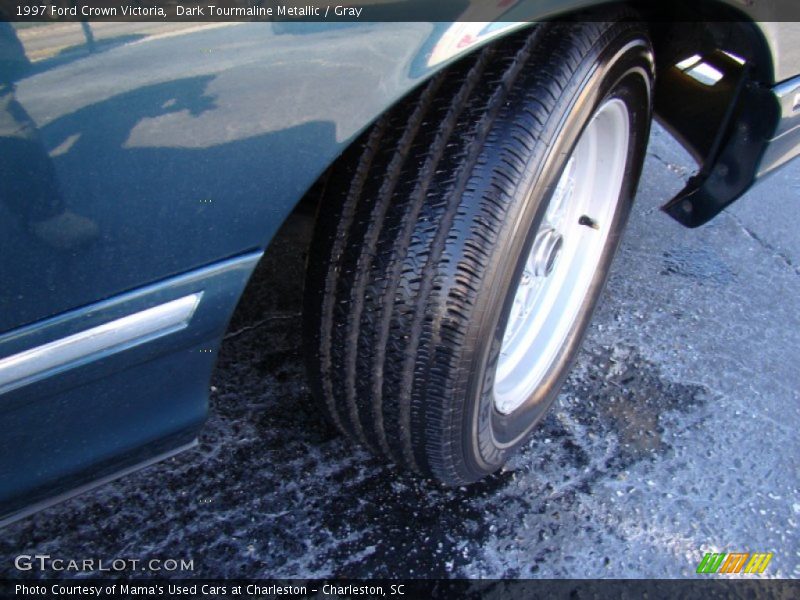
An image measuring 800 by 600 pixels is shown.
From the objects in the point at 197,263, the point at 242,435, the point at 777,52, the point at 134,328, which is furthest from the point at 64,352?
the point at 777,52

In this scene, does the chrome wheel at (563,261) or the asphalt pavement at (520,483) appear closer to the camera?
the asphalt pavement at (520,483)

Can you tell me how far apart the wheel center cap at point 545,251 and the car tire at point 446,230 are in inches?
14.0

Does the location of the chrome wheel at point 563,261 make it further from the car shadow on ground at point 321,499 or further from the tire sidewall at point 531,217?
the car shadow on ground at point 321,499

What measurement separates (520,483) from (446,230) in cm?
77

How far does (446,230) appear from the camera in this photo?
1144mm

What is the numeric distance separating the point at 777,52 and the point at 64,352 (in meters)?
1.37

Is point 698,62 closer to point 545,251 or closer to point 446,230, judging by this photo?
point 545,251

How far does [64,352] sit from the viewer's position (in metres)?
0.89

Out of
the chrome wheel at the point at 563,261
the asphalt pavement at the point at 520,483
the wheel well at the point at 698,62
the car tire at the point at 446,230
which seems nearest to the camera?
the car tire at the point at 446,230

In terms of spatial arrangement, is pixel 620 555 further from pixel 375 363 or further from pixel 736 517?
pixel 375 363

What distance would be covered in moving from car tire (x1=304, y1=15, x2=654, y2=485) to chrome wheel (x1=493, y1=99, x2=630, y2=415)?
241mm

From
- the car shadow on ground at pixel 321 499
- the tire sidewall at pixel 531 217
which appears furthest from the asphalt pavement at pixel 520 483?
the tire sidewall at pixel 531 217

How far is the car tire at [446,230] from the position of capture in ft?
3.71

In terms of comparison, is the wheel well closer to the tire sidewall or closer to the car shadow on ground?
the tire sidewall
